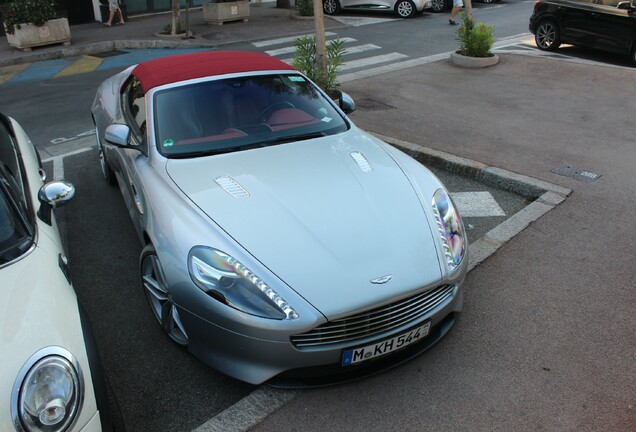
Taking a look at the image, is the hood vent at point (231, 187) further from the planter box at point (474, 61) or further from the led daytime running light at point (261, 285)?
the planter box at point (474, 61)

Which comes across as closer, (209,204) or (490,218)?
(209,204)

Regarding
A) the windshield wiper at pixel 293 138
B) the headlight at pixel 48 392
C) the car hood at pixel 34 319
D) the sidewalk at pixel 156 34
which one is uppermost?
the sidewalk at pixel 156 34

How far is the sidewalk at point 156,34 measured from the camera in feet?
45.7

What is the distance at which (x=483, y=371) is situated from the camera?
10.5 feet

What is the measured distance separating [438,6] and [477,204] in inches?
645

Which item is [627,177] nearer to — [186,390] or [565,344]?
[565,344]

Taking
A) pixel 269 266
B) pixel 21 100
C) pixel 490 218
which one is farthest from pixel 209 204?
pixel 21 100

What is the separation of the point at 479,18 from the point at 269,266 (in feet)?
58.6

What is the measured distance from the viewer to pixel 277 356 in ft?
9.28

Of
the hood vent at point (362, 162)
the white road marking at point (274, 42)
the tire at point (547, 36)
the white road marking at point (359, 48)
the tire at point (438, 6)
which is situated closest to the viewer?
the hood vent at point (362, 162)

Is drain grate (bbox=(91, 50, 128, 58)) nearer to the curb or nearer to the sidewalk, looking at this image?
the sidewalk

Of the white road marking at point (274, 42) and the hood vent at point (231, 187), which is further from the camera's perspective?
the white road marking at point (274, 42)

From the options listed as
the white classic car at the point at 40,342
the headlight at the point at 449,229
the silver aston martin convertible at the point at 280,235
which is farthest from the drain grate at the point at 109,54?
the headlight at the point at 449,229

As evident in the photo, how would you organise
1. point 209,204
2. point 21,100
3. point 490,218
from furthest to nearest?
point 21,100 < point 490,218 < point 209,204
